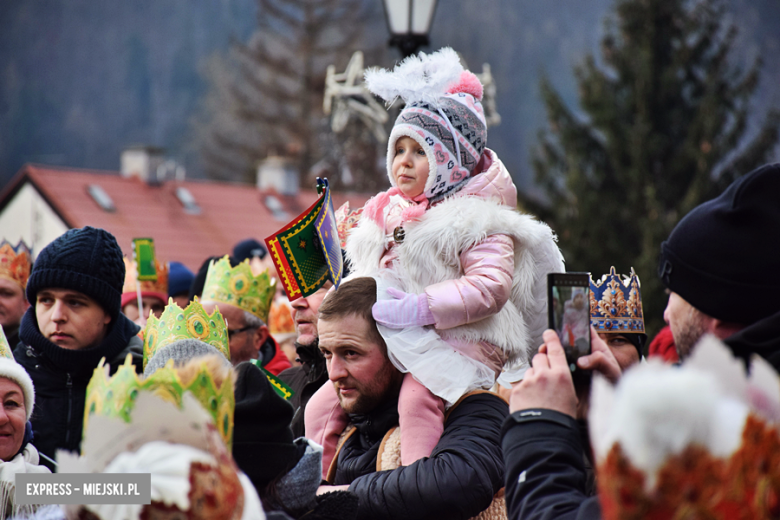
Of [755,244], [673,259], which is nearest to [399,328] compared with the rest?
[673,259]

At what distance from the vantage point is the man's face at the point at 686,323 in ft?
7.92

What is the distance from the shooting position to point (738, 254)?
231cm

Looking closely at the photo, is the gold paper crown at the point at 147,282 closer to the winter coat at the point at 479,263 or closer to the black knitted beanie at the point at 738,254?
the winter coat at the point at 479,263

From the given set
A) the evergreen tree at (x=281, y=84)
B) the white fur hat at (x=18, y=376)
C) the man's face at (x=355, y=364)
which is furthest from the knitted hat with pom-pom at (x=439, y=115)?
the evergreen tree at (x=281, y=84)

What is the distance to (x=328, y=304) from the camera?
354 centimetres

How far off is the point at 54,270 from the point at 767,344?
3.09 meters

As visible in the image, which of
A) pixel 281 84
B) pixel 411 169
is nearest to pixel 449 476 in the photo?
pixel 411 169

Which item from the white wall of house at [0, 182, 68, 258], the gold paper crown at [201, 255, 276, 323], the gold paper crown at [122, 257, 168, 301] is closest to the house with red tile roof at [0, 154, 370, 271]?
the white wall of house at [0, 182, 68, 258]

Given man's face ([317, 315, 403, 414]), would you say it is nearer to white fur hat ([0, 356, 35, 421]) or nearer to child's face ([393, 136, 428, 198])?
child's face ([393, 136, 428, 198])

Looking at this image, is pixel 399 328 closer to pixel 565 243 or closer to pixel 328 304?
pixel 328 304

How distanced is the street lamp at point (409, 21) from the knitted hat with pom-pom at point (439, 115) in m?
2.87

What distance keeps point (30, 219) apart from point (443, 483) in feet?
76.4

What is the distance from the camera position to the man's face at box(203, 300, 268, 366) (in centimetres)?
503

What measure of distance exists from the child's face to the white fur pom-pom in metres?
0.20
